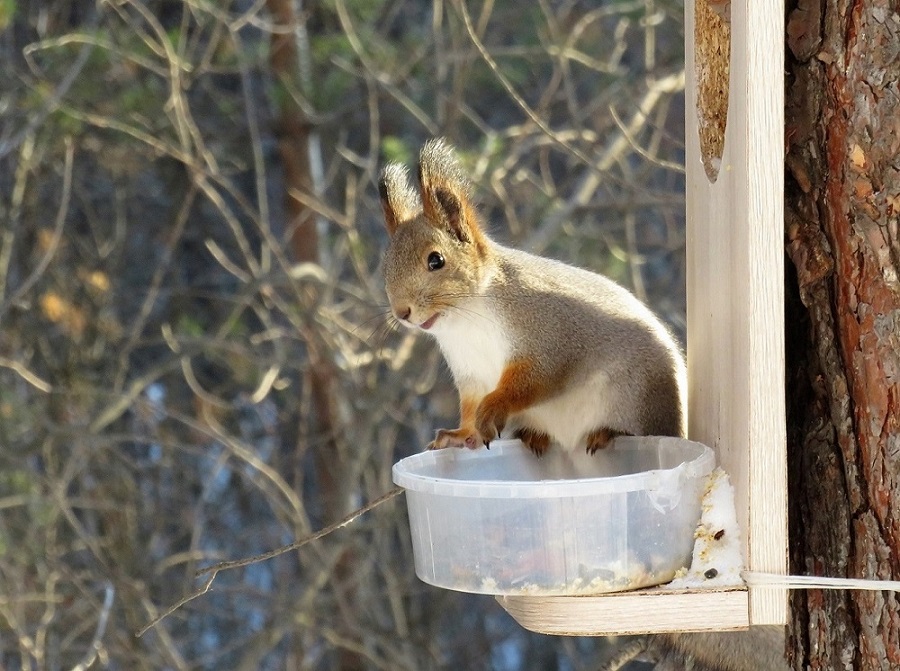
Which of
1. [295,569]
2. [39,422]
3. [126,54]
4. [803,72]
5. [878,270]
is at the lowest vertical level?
[295,569]

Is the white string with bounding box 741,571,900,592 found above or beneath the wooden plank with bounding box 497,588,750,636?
above

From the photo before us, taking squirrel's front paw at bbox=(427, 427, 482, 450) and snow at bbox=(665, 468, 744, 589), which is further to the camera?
squirrel's front paw at bbox=(427, 427, 482, 450)

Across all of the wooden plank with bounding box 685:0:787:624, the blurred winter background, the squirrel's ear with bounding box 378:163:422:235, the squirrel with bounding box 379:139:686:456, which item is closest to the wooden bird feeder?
the wooden plank with bounding box 685:0:787:624

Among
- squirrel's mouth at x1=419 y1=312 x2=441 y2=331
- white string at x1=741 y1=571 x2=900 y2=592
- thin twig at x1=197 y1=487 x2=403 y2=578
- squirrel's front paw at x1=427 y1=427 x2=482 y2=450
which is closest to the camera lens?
white string at x1=741 y1=571 x2=900 y2=592

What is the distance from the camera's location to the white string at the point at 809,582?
95cm

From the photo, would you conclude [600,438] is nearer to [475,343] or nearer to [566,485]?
[475,343]

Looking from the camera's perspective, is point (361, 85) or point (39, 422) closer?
point (39, 422)

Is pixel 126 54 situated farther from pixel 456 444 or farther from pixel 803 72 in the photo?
pixel 803 72

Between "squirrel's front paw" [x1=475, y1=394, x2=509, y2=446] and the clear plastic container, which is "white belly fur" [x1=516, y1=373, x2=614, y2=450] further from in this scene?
the clear plastic container

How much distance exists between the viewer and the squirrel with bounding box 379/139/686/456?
4.38 feet

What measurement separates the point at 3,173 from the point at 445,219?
223cm

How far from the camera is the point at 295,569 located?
3.59 m

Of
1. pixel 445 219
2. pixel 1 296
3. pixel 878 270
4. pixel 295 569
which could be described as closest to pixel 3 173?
pixel 1 296

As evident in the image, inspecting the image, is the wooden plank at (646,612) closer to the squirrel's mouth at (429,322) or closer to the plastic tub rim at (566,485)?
the plastic tub rim at (566,485)
